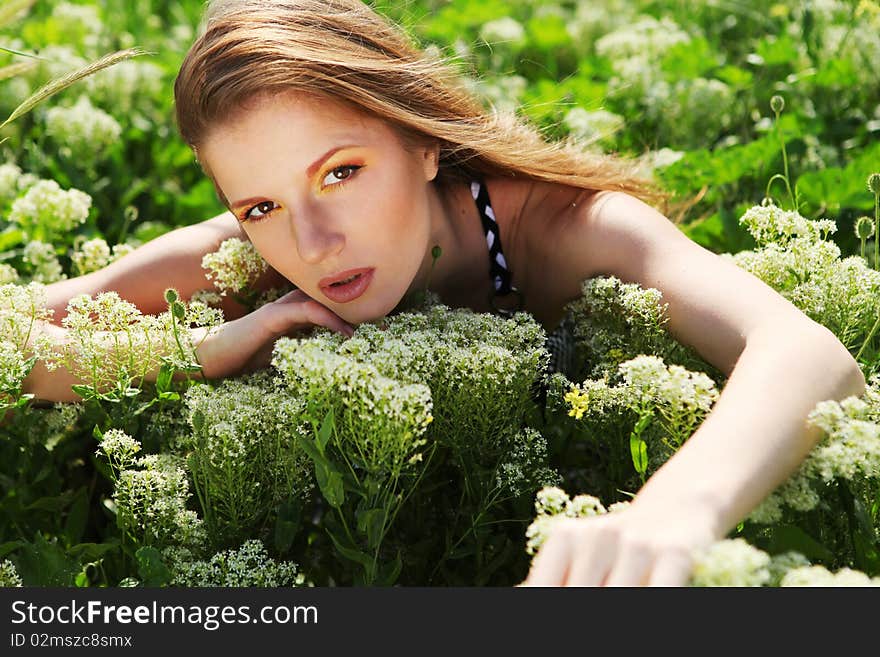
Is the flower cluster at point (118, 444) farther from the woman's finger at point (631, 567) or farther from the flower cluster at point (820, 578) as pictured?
the flower cluster at point (820, 578)

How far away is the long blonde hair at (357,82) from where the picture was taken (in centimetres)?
220

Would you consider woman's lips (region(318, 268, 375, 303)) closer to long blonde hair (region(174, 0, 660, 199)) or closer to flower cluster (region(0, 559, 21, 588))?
long blonde hair (region(174, 0, 660, 199))

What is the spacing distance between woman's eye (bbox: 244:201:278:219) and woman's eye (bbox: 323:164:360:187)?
152 millimetres

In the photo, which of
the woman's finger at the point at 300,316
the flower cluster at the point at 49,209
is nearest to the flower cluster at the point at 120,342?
the woman's finger at the point at 300,316

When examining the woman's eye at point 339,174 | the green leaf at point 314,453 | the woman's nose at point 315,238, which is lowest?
the green leaf at point 314,453

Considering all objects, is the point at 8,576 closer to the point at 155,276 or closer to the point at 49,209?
the point at 155,276

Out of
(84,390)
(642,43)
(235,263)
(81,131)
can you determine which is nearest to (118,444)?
(84,390)

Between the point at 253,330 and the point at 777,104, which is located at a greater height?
the point at 777,104

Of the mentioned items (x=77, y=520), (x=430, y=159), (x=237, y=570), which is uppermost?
(x=430, y=159)

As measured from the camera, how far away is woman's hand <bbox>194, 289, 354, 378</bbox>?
227cm

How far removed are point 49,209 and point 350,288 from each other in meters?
1.35

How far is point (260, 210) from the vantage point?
2.27 m

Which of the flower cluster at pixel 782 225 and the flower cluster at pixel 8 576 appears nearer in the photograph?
the flower cluster at pixel 8 576

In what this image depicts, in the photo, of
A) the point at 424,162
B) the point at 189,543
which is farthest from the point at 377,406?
the point at 424,162
